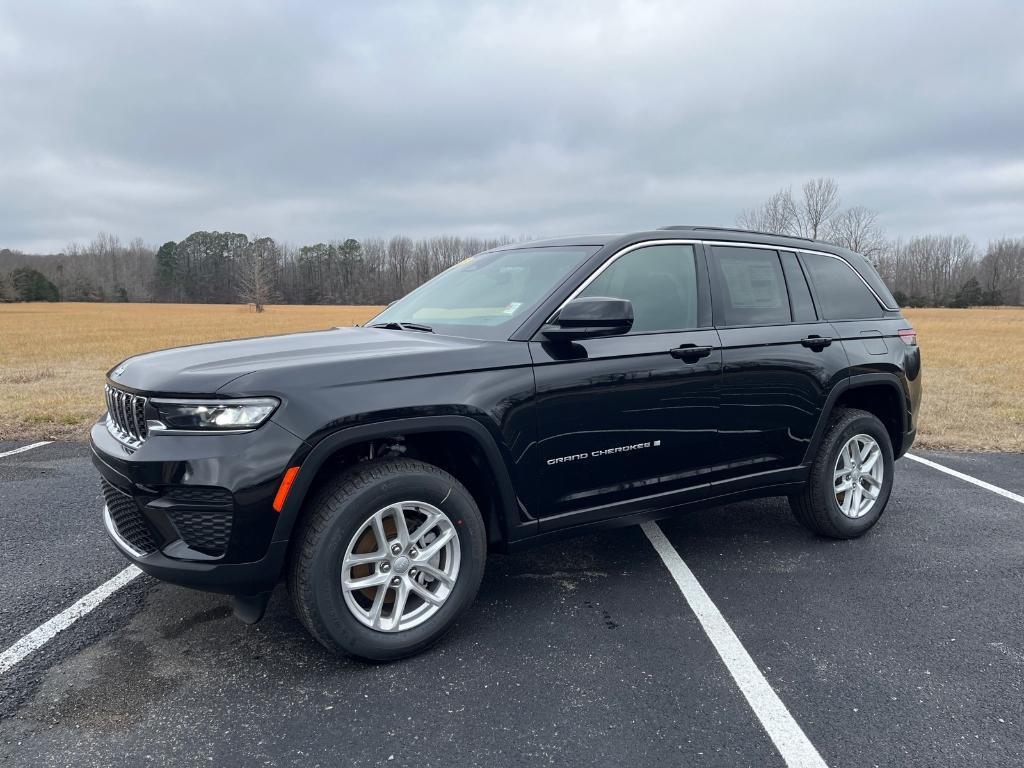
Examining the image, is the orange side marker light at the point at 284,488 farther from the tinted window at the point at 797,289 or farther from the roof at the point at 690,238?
the tinted window at the point at 797,289

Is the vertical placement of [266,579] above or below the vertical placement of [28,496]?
above

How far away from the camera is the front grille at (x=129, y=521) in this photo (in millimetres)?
2719

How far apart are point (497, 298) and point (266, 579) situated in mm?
1805

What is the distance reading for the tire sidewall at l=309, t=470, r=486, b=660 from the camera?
2697 mm

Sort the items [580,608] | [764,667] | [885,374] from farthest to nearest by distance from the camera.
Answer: [885,374], [580,608], [764,667]

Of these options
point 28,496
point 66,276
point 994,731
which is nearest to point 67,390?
point 28,496

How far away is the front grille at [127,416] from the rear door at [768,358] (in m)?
2.80

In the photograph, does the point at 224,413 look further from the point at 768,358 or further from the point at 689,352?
the point at 768,358

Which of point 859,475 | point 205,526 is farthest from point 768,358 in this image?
point 205,526

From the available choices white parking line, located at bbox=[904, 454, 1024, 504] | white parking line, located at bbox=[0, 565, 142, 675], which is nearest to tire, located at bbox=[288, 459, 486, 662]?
white parking line, located at bbox=[0, 565, 142, 675]

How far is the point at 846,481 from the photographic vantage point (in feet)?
14.5

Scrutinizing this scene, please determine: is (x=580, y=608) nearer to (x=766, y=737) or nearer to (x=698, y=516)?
(x=766, y=737)

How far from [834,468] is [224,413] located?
353 centimetres

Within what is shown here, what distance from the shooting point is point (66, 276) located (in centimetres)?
8206
